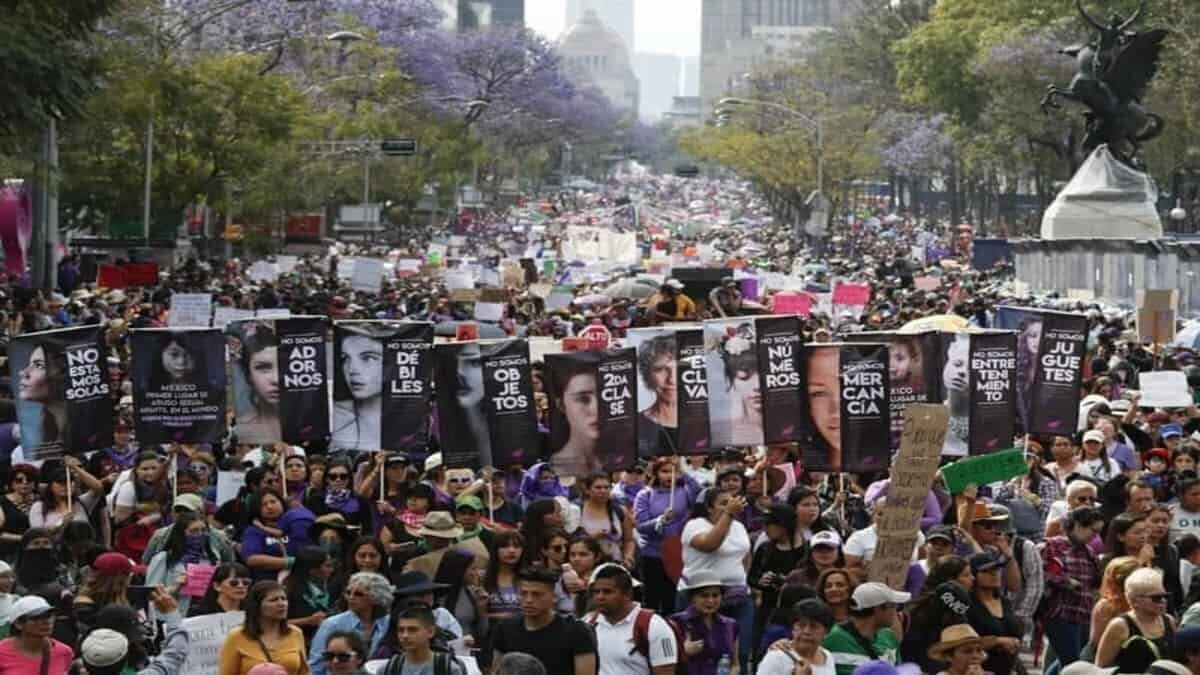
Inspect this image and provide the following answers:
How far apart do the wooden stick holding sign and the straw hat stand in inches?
74.9

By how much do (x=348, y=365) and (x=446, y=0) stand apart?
499 ft

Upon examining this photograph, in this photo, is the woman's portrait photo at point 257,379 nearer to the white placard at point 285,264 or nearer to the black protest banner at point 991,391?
the black protest banner at point 991,391

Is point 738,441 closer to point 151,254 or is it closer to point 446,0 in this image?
point 151,254

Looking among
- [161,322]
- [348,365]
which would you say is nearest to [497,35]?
[161,322]

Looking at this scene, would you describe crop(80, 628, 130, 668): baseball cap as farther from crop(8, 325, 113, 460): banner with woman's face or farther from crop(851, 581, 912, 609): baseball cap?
crop(8, 325, 113, 460): banner with woman's face

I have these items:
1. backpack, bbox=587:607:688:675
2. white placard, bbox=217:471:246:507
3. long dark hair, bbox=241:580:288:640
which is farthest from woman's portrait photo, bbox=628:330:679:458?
long dark hair, bbox=241:580:288:640

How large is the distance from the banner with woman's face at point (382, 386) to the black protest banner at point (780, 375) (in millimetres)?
1845

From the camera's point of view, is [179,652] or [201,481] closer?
[179,652]

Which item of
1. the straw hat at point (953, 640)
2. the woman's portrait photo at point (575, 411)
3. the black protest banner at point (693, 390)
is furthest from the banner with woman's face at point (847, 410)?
the straw hat at point (953, 640)

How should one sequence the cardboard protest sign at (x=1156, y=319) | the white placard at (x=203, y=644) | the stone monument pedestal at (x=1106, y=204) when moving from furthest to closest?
the stone monument pedestal at (x=1106, y=204), the cardboard protest sign at (x=1156, y=319), the white placard at (x=203, y=644)

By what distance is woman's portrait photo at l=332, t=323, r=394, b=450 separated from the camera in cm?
1638

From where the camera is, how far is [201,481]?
1570cm

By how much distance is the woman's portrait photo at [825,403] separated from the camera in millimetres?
16078

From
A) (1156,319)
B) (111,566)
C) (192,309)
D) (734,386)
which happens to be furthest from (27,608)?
(1156,319)
